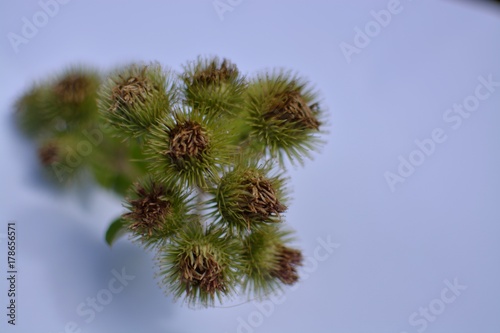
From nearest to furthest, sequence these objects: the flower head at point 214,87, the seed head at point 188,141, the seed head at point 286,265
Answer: the seed head at point 188,141 → the flower head at point 214,87 → the seed head at point 286,265

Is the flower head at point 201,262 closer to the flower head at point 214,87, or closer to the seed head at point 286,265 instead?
the seed head at point 286,265

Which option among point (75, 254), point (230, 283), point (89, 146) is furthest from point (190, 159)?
point (75, 254)

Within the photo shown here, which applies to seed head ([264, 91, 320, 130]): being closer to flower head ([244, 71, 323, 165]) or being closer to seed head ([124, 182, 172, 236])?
flower head ([244, 71, 323, 165])

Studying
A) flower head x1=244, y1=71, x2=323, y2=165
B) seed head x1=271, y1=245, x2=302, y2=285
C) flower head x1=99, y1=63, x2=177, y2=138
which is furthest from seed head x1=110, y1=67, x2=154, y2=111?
seed head x1=271, y1=245, x2=302, y2=285

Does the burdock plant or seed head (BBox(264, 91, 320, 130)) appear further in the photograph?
seed head (BBox(264, 91, 320, 130))

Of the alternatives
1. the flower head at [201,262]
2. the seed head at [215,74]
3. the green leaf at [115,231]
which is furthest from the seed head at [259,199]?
the green leaf at [115,231]

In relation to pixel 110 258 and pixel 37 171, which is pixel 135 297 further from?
pixel 37 171

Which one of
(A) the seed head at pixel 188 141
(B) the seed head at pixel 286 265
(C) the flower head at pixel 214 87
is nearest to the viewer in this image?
(A) the seed head at pixel 188 141

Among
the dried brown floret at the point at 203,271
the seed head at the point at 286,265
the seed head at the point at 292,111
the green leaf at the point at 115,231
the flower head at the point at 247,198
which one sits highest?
the seed head at the point at 292,111

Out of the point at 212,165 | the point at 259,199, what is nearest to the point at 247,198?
the point at 259,199

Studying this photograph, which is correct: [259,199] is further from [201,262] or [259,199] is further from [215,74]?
[215,74]
